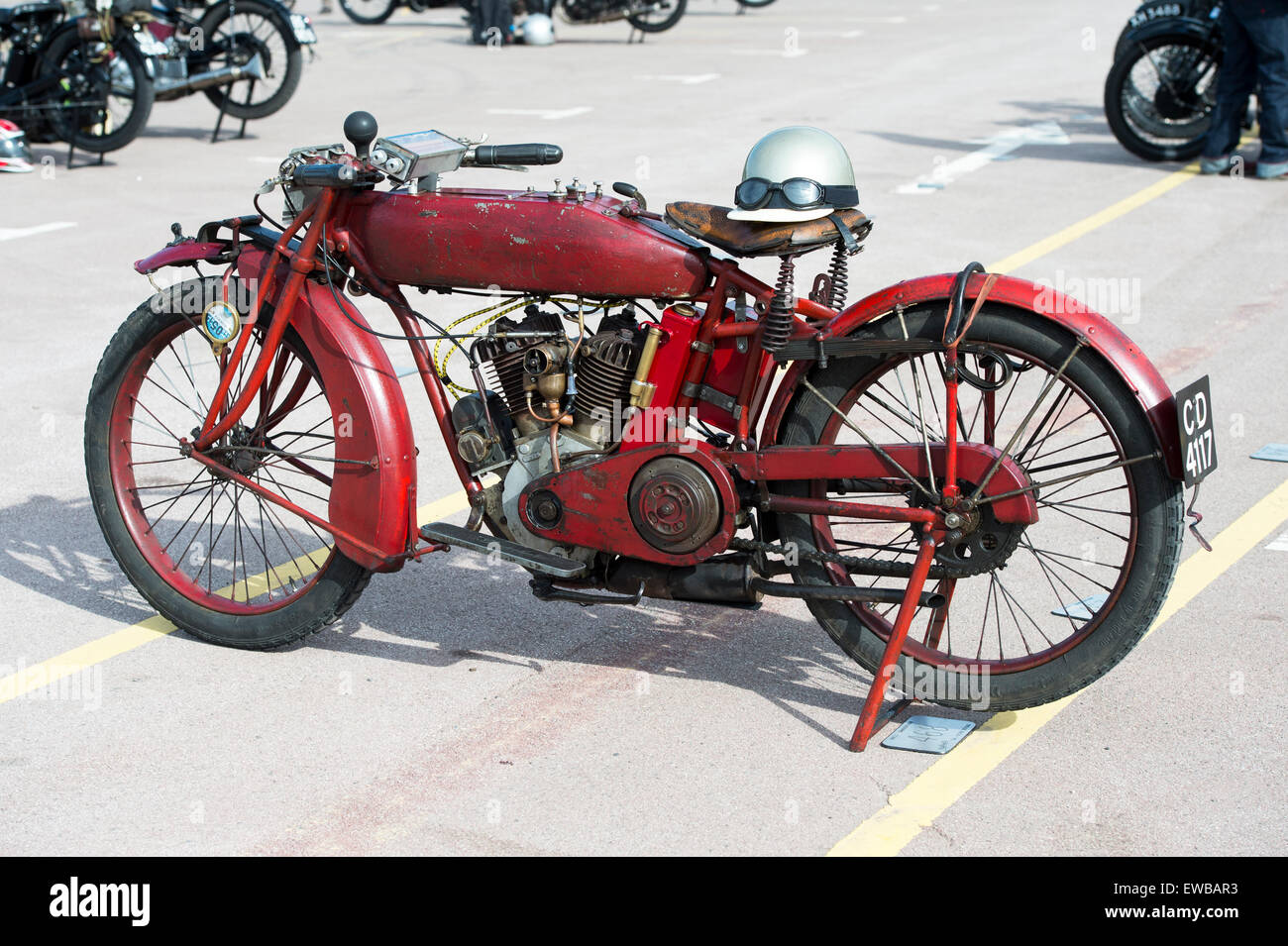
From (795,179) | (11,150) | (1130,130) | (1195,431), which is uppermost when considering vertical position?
(795,179)

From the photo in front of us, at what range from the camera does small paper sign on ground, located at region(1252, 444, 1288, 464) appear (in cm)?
604

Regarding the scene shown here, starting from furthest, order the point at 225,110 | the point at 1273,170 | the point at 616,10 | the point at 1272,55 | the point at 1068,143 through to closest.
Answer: the point at 616,10, the point at 225,110, the point at 1068,143, the point at 1273,170, the point at 1272,55

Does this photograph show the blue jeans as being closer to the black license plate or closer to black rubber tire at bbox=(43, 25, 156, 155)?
black rubber tire at bbox=(43, 25, 156, 155)

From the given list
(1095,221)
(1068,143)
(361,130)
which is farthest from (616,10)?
(361,130)

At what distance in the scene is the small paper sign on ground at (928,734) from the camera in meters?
4.01

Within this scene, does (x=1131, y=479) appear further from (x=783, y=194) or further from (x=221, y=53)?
(x=221, y=53)

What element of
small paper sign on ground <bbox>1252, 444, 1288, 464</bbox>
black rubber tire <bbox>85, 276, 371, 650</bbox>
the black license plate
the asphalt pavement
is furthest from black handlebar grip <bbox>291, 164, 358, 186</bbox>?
small paper sign on ground <bbox>1252, 444, 1288, 464</bbox>

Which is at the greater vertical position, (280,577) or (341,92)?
(341,92)

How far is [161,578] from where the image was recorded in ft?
15.4

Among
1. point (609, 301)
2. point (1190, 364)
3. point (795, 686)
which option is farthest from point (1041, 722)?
point (1190, 364)

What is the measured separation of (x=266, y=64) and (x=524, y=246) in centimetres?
953

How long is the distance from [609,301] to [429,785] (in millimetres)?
1268

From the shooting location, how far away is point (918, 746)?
4.00m
